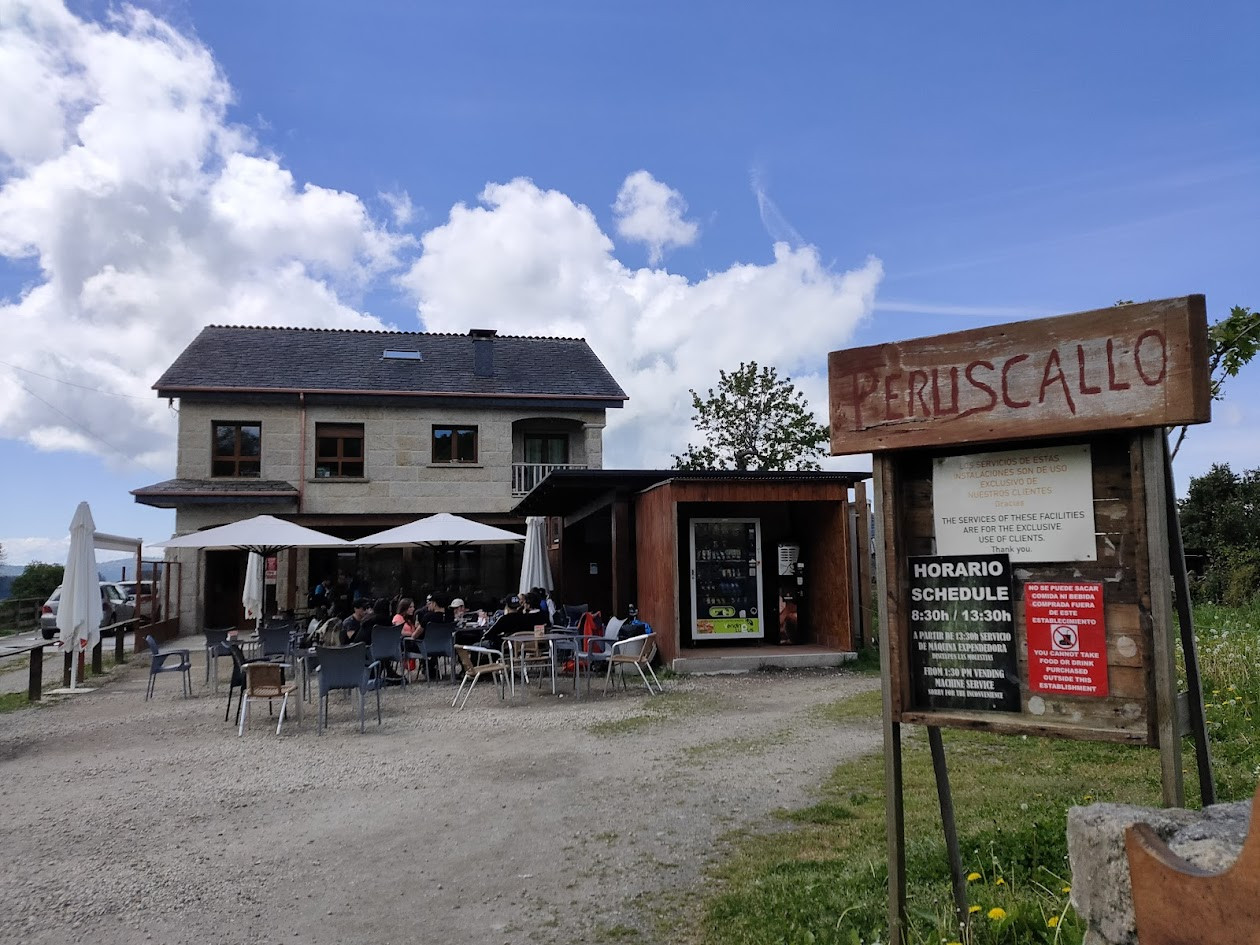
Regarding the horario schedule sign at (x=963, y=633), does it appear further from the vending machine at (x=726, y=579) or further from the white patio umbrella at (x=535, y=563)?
the white patio umbrella at (x=535, y=563)

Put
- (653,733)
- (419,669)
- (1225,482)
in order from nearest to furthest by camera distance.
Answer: (653,733)
(419,669)
(1225,482)

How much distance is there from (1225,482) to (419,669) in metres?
20.9

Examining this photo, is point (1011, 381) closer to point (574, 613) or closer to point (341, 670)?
point (341, 670)

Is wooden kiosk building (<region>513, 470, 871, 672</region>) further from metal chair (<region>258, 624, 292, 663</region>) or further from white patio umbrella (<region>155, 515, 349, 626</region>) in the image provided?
metal chair (<region>258, 624, 292, 663</region>)

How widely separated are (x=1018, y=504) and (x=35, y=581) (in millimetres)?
32473

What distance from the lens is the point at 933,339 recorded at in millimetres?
3174

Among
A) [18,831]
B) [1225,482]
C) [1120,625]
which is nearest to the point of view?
[1120,625]

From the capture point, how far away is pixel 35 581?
1133 inches

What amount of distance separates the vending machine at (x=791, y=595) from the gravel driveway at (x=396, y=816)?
4290 mm

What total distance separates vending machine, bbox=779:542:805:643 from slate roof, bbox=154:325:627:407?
1161 centimetres

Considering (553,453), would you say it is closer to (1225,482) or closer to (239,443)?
(239,443)

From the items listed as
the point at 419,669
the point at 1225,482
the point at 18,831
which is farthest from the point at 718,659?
the point at 1225,482

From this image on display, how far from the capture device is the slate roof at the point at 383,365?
23875 millimetres

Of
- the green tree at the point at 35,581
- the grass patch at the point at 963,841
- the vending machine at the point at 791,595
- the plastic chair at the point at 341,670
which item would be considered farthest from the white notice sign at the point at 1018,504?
the green tree at the point at 35,581
